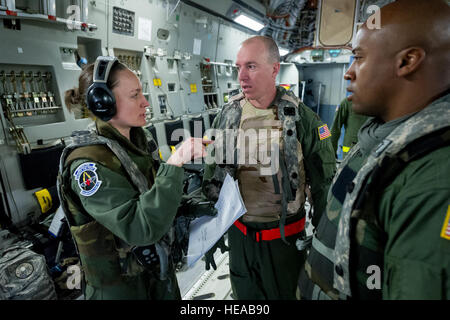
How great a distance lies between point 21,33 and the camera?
2.61 metres

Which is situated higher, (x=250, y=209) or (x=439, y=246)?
(x=439, y=246)

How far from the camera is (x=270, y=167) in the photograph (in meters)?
1.77

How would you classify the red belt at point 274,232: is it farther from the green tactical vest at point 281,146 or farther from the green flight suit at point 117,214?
the green flight suit at point 117,214

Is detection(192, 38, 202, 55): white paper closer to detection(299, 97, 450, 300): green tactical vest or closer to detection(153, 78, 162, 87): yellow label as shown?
detection(153, 78, 162, 87): yellow label

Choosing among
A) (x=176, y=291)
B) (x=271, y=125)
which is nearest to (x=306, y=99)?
(x=271, y=125)

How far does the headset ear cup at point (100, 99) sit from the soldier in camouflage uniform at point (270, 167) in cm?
87

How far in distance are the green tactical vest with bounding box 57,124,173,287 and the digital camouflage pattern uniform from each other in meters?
0.78

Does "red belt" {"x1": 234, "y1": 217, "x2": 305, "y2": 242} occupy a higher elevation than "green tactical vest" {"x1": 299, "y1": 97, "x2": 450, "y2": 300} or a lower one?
lower

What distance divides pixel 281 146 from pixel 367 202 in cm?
108

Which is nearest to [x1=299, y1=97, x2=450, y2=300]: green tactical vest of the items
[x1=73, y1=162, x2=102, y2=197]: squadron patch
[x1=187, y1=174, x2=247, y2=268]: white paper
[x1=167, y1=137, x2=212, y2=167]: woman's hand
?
[x1=187, y1=174, x2=247, y2=268]: white paper

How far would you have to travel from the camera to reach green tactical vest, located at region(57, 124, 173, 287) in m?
1.15

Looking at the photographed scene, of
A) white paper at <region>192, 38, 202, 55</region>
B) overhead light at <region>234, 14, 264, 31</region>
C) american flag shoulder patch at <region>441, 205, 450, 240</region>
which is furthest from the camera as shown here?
overhead light at <region>234, 14, 264, 31</region>

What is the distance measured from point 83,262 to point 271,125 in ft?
4.65
